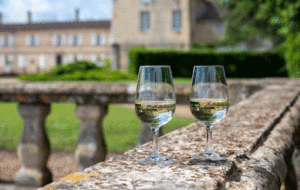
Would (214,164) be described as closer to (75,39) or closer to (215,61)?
(215,61)

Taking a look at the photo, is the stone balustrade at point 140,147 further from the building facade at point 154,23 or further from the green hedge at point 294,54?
the building facade at point 154,23

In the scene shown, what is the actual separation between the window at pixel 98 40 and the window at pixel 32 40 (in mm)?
6501

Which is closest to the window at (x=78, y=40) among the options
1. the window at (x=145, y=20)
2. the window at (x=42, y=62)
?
the window at (x=42, y=62)

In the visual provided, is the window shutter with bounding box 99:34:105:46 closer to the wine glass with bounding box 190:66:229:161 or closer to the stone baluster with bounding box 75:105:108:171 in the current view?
the stone baluster with bounding box 75:105:108:171

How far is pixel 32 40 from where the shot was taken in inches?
1524

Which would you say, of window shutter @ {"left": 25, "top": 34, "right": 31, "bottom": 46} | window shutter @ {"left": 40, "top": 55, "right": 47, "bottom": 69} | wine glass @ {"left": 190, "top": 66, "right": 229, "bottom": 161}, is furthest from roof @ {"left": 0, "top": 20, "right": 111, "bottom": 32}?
wine glass @ {"left": 190, "top": 66, "right": 229, "bottom": 161}

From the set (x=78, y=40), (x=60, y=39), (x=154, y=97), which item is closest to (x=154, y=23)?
(x=78, y=40)

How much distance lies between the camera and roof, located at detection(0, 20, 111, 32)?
37.0 metres

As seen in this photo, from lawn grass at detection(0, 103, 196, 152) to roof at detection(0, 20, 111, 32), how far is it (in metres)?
26.9

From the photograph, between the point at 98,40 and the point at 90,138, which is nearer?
the point at 90,138

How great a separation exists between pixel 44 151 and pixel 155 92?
2072 mm

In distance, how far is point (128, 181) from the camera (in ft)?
3.16

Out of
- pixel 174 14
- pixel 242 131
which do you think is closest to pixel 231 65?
pixel 174 14

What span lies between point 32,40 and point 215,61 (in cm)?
2677
